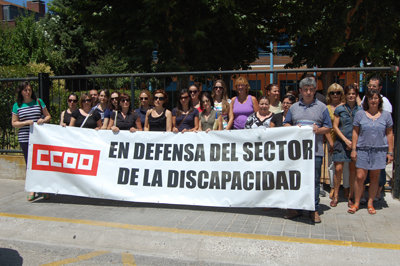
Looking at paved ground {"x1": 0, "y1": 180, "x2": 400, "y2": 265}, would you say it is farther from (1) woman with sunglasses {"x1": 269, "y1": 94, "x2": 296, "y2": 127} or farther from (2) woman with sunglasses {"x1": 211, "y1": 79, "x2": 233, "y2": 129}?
(2) woman with sunglasses {"x1": 211, "y1": 79, "x2": 233, "y2": 129}

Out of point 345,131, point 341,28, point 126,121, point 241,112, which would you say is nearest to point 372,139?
point 345,131

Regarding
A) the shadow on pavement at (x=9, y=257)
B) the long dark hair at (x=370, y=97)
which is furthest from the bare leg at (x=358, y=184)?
the shadow on pavement at (x=9, y=257)

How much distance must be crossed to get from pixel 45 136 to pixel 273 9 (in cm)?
1009

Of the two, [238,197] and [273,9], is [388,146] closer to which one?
[238,197]

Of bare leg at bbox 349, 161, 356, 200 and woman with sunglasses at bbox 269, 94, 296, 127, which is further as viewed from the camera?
bare leg at bbox 349, 161, 356, 200

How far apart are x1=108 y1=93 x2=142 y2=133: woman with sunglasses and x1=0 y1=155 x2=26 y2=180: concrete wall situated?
268 cm

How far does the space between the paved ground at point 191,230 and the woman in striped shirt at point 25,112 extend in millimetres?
1129

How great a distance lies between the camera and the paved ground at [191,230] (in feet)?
14.7

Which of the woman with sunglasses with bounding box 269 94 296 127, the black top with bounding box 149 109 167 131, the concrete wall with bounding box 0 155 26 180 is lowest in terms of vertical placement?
the concrete wall with bounding box 0 155 26 180

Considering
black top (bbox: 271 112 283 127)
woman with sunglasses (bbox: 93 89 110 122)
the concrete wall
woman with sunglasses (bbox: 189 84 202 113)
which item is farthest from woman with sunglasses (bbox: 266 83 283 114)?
the concrete wall

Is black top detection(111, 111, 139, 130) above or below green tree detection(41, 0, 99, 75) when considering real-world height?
below

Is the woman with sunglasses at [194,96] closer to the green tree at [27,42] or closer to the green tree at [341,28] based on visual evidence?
the green tree at [341,28]

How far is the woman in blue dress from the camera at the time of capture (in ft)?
17.5

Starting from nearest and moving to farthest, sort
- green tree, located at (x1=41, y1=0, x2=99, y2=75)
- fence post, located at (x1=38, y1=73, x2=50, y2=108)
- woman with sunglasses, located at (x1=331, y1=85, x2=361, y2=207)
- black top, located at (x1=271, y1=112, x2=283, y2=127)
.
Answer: black top, located at (x1=271, y1=112, x2=283, y2=127), woman with sunglasses, located at (x1=331, y1=85, x2=361, y2=207), fence post, located at (x1=38, y1=73, x2=50, y2=108), green tree, located at (x1=41, y1=0, x2=99, y2=75)
